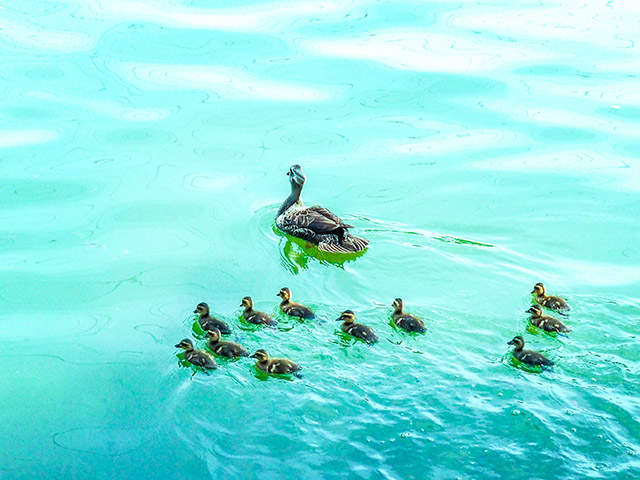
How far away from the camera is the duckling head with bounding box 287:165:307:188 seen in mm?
8875

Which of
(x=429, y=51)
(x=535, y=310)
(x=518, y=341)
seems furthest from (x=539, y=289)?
(x=429, y=51)

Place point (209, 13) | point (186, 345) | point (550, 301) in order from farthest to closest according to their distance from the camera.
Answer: point (209, 13) → point (550, 301) → point (186, 345)

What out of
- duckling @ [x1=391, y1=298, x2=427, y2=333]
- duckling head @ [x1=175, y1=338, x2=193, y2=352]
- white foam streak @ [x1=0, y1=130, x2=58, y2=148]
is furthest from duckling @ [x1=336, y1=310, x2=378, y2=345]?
white foam streak @ [x1=0, y1=130, x2=58, y2=148]

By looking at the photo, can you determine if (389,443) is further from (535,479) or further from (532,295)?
(532,295)

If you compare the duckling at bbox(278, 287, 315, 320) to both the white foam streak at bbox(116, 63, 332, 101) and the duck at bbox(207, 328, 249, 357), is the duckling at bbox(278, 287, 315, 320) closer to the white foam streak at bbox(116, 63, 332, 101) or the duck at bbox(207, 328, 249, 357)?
the duck at bbox(207, 328, 249, 357)

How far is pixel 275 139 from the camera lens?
10242 millimetres

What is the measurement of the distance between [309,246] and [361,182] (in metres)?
1.24

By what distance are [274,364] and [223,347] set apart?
0.50 m

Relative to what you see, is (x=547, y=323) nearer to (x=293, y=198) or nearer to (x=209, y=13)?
(x=293, y=198)

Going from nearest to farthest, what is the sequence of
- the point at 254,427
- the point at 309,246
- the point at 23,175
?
1. the point at 254,427
2. the point at 309,246
3. the point at 23,175

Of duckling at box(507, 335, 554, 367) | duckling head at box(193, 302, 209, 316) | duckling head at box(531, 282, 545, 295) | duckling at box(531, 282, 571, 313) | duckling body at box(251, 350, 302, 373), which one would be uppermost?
duckling head at box(531, 282, 545, 295)

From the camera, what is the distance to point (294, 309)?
6918mm

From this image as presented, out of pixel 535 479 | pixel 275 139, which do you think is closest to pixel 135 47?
pixel 275 139

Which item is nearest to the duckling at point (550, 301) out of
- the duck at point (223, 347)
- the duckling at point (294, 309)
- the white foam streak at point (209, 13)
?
the duckling at point (294, 309)
